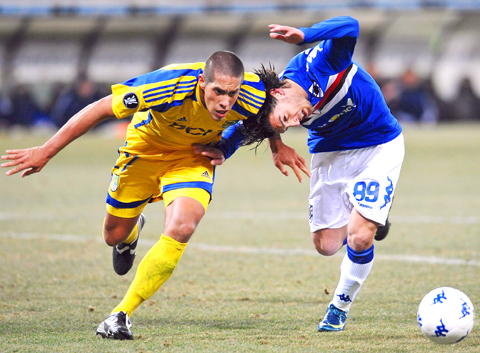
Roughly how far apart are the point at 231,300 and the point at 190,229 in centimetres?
115

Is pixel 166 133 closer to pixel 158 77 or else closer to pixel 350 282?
pixel 158 77

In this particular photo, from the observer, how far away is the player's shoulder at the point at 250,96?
4.48 m

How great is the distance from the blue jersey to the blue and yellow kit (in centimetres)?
39

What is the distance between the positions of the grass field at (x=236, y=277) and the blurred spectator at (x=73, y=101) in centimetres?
851

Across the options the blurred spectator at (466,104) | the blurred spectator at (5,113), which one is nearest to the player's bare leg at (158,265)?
the blurred spectator at (5,113)

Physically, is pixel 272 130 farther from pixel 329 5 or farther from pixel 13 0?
pixel 13 0

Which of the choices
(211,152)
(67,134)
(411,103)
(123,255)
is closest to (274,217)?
A: (123,255)

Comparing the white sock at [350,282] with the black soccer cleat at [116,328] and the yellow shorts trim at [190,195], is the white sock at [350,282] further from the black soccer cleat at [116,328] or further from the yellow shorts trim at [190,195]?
the black soccer cleat at [116,328]

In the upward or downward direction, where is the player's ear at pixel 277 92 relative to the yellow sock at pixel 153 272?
upward

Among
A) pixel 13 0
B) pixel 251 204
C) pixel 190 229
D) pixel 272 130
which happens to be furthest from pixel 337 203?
pixel 13 0

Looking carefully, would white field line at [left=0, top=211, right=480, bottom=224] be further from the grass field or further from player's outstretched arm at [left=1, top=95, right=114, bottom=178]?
player's outstretched arm at [left=1, top=95, right=114, bottom=178]

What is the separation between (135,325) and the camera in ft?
15.1

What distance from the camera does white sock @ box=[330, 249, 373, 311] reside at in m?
4.63

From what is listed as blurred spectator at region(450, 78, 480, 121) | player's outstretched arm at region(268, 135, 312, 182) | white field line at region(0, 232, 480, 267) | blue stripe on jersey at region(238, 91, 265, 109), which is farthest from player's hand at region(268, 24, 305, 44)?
blurred spectator at region(450, 78, 480, 121)
